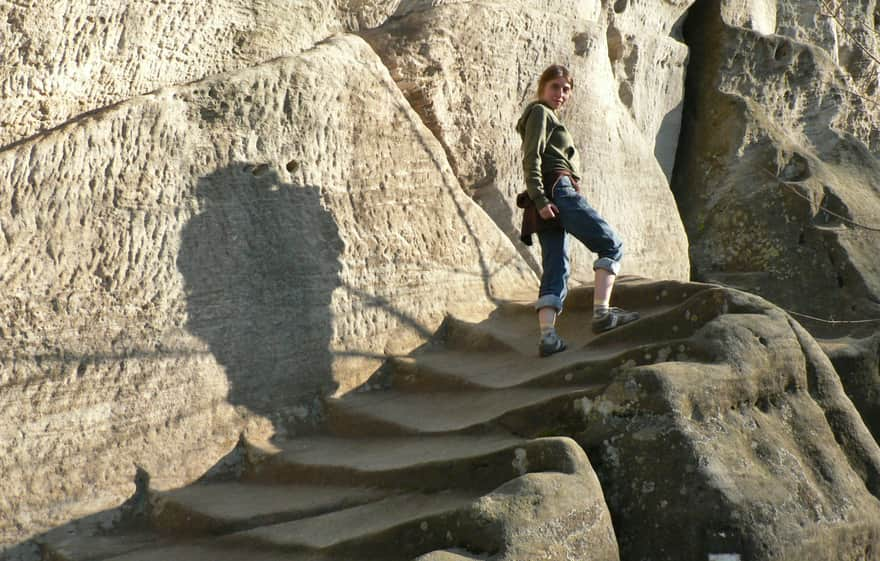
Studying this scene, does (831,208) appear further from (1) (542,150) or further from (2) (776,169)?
(1) (542,150)

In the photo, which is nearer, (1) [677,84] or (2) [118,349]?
(2) [118,349]

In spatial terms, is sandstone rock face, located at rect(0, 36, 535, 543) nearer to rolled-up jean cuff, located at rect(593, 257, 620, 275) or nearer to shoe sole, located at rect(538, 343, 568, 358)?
shoe sole, located at rect(538, 343, 568, 358)

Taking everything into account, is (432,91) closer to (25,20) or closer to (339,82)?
(339,82)

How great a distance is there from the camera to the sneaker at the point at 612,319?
4445 mm

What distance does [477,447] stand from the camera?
3.81 m

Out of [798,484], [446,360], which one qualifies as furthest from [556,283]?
[798,484]

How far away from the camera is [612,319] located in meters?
4.45

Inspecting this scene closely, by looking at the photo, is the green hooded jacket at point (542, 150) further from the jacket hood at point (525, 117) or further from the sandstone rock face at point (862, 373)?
the sandstone rock face at point (862, 373)

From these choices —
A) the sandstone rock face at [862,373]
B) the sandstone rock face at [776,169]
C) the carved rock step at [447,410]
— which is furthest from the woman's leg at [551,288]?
the sandstone rock face at [776,169]

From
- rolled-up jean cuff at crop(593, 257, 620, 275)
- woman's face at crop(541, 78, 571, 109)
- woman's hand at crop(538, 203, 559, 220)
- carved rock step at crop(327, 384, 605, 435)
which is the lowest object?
carved rock step at crop(327, 384, 605, 435)

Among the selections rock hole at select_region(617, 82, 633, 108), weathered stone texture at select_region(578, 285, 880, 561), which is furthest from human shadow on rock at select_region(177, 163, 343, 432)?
rock hole at select_region(617, 82, 633, 108)

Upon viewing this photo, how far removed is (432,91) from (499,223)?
93 cm

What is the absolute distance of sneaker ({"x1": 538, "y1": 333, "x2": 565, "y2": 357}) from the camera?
4.47 metres

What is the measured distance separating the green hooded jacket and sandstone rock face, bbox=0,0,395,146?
162 centimetres
